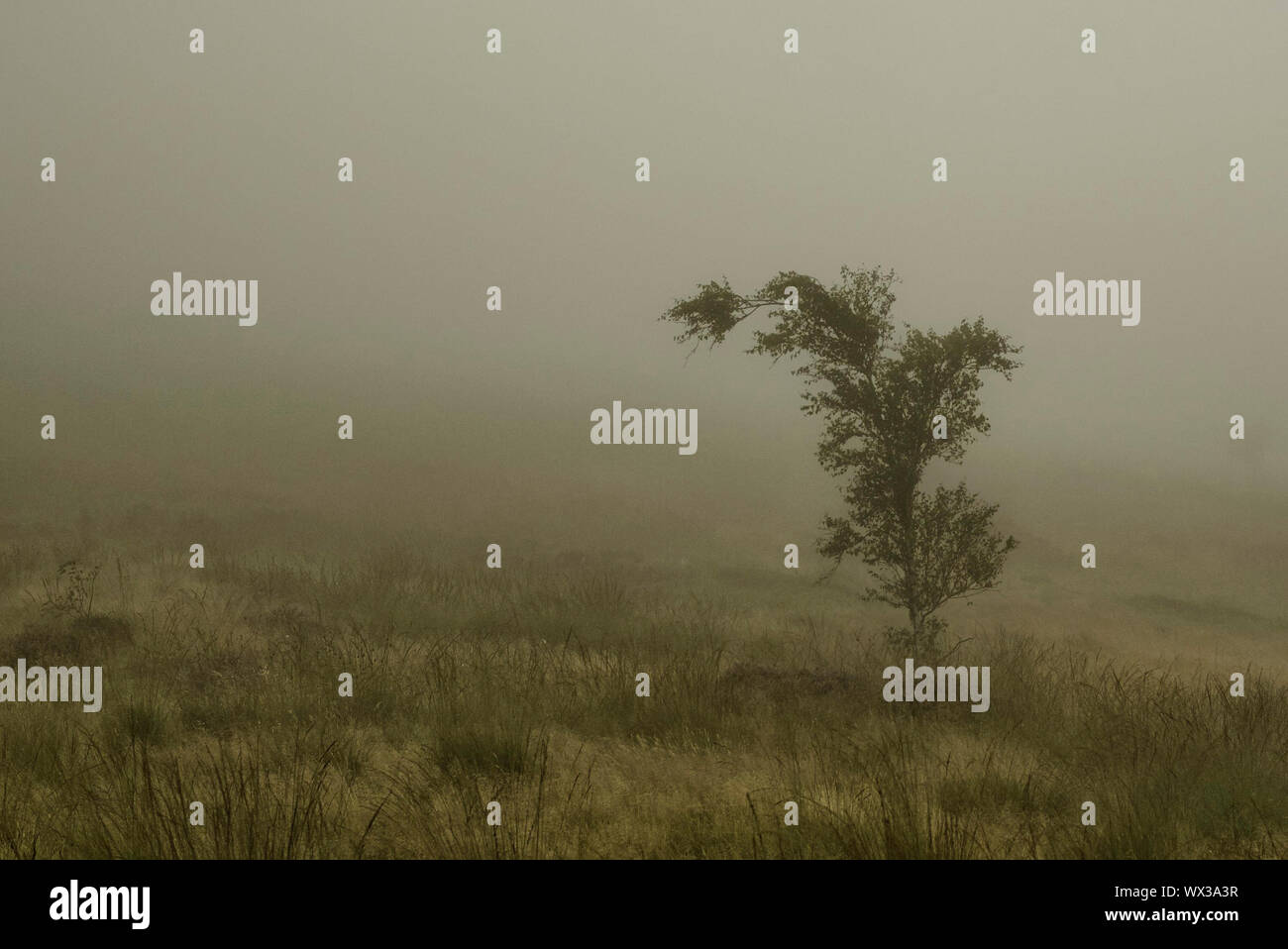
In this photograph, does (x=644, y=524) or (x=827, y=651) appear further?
(x=644, y=524)

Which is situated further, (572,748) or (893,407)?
(893,407)

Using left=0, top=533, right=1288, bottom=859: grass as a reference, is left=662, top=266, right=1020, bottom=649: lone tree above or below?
above

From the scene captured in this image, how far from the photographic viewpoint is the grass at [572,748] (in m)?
6.18

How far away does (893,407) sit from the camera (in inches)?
447

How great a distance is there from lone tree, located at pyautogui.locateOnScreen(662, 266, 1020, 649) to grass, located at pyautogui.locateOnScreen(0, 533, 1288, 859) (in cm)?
171

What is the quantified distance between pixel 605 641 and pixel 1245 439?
70.1m

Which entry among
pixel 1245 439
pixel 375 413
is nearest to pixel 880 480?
pixel 375 413

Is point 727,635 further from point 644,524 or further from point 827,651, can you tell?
point 644,524

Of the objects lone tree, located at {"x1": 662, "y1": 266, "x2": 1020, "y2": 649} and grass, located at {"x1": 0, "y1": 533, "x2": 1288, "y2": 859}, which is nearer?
grass, located at {"x1": 0, "y1": 533, "x2": 1288, "y2": 859}

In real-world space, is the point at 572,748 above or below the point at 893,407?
below

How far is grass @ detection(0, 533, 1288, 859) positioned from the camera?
20.3 feet

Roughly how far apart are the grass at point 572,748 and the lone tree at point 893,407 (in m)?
1.71

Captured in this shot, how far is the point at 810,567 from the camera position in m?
28.0

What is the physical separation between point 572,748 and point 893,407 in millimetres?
6102
